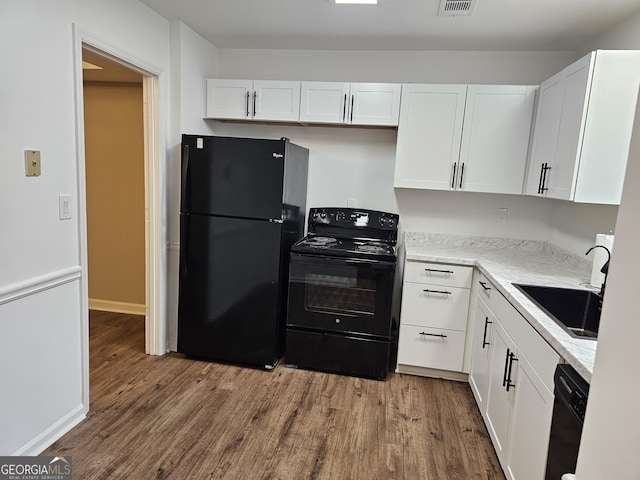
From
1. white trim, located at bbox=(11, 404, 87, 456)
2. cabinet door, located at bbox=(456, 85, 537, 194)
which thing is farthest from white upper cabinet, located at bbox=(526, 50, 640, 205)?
white trim, located at bbox=(11, 404, 87, 456)

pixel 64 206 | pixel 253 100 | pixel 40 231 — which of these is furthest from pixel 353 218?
pixel 40 231

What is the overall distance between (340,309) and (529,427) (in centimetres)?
146

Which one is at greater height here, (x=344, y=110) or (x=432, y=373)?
(x=344, y=110)

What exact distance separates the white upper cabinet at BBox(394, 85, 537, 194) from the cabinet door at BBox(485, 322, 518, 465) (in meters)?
1.21

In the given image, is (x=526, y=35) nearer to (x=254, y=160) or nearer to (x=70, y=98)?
(x=254, y=160)

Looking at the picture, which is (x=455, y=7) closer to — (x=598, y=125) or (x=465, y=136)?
(x=465, y=136)

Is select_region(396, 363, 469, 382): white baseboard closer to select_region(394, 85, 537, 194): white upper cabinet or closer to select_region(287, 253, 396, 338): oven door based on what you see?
select_region(287, 253, 396, 338): oven door

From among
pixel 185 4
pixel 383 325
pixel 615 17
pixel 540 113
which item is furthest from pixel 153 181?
pixel 615 17

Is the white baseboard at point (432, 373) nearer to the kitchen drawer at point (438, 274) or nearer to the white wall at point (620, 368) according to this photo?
the kitchen drawer at point (438, 274)

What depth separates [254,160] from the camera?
274cm

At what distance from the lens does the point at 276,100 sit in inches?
123

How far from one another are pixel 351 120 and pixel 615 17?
168 centimetres

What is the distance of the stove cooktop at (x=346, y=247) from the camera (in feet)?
9.23

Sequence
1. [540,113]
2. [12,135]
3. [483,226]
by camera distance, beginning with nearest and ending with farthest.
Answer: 1. [12,135]
2. [540,113]
3. [483,226]
